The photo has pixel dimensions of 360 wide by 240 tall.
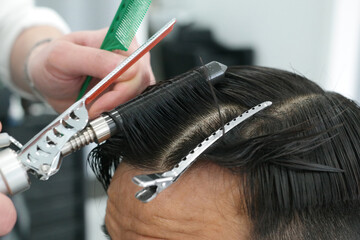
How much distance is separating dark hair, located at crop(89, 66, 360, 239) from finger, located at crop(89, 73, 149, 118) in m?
0.06

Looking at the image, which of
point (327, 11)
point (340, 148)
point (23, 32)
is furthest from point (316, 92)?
point (327, 11)

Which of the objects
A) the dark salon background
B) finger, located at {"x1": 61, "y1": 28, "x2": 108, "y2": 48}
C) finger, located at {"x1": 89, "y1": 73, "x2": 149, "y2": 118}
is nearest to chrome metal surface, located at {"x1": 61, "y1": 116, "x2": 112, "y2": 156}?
finger, located at {"x1": 89, "y1": 73, "x2": 149, "y2": 118}

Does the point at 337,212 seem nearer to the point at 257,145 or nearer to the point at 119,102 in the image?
the point at 257,145

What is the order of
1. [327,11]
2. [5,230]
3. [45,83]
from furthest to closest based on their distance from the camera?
[327,11] < [45,83] < [5,230]

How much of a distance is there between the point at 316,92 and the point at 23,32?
33.8 inches

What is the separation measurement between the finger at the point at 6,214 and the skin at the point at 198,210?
21cm

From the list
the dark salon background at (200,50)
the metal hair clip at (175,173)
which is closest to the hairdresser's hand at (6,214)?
the metal hair clip at (175,173)

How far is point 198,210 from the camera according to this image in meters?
0.64

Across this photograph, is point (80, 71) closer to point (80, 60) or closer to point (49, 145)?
point (80, 60)

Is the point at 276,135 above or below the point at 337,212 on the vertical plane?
above

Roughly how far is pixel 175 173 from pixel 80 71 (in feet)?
1.17

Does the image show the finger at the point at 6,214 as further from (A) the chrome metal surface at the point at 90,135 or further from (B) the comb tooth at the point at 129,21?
(B) the comb tooth at the point at 129,21

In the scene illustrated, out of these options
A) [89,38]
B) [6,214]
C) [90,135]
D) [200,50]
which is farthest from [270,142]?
[200,50]

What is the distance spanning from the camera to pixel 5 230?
20.6 inches
